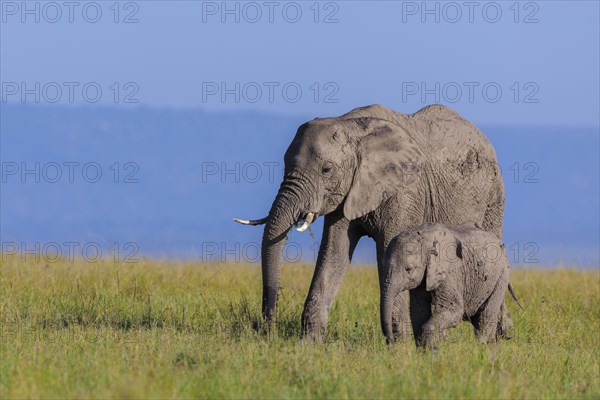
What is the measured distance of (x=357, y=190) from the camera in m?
12.8

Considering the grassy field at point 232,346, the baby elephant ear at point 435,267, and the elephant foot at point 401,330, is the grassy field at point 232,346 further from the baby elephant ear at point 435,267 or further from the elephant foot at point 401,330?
the baby elephant ear at point 435,267

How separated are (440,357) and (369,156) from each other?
3.01 meters

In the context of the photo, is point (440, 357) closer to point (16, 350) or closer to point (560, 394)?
point (560, 394)

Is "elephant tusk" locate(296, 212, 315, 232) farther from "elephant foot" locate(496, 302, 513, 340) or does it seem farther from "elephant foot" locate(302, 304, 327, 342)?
"elephant foot" locate(496, 302, 513, 340)

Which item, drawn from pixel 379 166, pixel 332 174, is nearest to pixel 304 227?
pixel 332 174

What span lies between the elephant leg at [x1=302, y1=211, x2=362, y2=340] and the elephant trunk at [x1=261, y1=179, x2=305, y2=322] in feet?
1.41

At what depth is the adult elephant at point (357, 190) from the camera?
1266 cm

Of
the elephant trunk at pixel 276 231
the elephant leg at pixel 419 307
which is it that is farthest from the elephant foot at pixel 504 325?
the elephant trunk at pixel 276 231

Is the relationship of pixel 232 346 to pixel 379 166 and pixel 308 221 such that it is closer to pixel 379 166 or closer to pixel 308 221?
pixel 308 221

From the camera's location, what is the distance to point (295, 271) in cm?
2141

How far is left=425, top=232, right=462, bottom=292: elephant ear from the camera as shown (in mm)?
11570

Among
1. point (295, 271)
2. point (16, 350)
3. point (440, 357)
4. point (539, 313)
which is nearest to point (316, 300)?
point (440, 357)

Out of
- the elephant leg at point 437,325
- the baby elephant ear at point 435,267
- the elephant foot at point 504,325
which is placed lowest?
the elephant foot at point 504,325

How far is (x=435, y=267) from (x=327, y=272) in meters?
1.93
